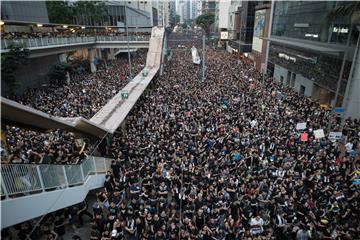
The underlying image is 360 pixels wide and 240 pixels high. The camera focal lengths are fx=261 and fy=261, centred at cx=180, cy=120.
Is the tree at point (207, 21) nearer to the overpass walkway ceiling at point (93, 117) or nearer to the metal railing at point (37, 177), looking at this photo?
the overpass walkway ceiling at point (93, 117)

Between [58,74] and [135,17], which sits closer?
[58,74]

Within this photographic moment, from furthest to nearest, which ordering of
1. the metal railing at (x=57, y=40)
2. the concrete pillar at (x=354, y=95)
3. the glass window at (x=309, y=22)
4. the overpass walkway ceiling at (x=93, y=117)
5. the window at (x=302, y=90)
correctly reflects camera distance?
1. the window at (x=302, y=90)
2. the metal railing at (x=57, y=40)
3. the glass window at (x=309, y=22)
4. the concrete pillar at (x=354, y=95)
5. the overpass walkway ceiling at (x=93, y=117)

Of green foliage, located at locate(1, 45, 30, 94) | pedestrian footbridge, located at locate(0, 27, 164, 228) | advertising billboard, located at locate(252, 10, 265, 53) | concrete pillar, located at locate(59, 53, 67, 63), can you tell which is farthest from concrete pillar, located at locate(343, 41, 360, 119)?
concrete pillar, located at locate(59, 53, 67, 63)

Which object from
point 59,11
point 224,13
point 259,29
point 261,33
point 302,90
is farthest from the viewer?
point 224,13

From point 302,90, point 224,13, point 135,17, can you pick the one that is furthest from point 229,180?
point 224,13

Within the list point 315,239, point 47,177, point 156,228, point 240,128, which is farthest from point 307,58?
point 47,177

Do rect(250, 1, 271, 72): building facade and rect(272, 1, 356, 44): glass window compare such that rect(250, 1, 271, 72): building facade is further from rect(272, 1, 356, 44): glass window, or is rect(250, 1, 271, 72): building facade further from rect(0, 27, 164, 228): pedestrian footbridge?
rect(0, 27, 164, 228): pedestrian footbridge

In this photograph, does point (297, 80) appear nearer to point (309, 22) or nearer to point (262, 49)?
point (309, 22)

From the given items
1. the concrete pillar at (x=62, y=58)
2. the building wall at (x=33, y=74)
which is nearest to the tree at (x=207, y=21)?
the concrete pillar at (x=62, y=58)
